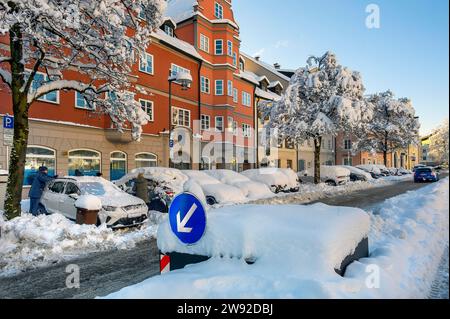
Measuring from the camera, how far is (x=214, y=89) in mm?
28359

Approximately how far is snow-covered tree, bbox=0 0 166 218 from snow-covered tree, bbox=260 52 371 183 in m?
14.8

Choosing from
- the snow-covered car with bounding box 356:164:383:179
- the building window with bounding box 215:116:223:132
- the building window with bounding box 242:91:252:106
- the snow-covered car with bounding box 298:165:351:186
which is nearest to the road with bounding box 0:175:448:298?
the snow-covered car with bounding box 298:165:351:186

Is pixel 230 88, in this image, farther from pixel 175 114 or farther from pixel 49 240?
pixel 49 240

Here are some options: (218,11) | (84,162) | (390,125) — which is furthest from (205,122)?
(390,125)

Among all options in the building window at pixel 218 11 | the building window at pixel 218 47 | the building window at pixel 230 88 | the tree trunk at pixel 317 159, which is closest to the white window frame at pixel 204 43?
the building window at pixel 218 47

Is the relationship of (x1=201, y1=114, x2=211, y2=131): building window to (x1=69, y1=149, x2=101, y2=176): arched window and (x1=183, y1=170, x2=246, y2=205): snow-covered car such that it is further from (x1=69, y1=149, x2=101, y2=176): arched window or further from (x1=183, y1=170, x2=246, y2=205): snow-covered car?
(x1=183, y1=170, x2=246, y2=205): snow-covered car

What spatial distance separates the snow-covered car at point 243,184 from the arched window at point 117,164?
7.18m

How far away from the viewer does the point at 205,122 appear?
27375 millimetres

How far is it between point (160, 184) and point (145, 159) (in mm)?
10043

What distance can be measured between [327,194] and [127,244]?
1475 cm

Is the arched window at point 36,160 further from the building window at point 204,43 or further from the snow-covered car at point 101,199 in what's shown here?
the building window at point 204,43

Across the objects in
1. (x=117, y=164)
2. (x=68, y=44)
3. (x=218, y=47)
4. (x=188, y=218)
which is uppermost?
(x=218, y=47)

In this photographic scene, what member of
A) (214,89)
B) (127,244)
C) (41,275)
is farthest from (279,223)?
(214,89)
